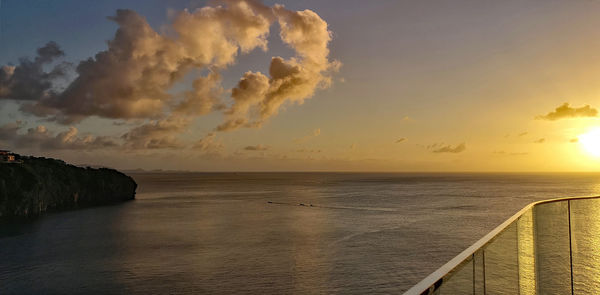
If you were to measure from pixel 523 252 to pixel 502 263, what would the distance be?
1.34 meters

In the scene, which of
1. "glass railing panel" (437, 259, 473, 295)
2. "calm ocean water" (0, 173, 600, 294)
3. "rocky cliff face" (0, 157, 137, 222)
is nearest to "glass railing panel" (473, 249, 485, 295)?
"glass railing panel" (437, 259, 473, 295)

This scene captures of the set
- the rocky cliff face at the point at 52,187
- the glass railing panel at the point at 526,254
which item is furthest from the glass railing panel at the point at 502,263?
the rocky cliff face at the point at 52,187

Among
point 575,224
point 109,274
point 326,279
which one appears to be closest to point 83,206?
point 109,274

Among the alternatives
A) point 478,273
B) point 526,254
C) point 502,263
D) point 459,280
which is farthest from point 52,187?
point 459,280

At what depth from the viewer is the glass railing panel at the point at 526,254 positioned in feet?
14.4

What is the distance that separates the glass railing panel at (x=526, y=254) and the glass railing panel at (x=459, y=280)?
2.03 m

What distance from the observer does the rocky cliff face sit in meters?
63.0

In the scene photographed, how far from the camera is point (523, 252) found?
449 centimetres

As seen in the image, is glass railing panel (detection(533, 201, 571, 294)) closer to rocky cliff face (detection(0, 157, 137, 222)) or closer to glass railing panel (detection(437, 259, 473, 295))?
glass railing panel (detection(437, 259, 473, 295))

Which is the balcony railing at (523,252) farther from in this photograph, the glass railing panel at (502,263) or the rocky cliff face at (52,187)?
the rocky cliff face at (52,187)

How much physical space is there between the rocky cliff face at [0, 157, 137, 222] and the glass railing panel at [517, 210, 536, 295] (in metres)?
72.0

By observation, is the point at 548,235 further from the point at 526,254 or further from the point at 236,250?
the point at 236,250

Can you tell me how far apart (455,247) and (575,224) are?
3343 centimetres

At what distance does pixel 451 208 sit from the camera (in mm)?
67250
